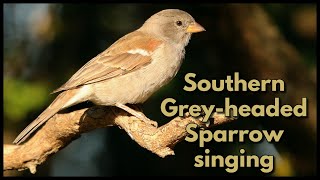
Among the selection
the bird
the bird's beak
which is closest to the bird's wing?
Result: the bird

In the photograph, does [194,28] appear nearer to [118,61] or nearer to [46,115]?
[118,61]

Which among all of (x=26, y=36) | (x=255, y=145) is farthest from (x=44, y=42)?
(x=255, y=145)

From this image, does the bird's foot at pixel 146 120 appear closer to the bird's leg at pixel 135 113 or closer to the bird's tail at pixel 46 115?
the bird's leg at pixel 135 113

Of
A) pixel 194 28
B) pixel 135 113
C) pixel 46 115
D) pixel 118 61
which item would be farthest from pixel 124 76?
pixel 194 28

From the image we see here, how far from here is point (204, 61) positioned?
25.2 ft

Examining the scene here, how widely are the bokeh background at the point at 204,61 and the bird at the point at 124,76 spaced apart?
0.95 metres

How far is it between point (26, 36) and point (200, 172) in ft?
6.99

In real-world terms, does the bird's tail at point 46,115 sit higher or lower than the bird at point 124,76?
lower

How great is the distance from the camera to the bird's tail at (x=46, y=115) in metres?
5.94

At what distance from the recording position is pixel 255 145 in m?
7.30

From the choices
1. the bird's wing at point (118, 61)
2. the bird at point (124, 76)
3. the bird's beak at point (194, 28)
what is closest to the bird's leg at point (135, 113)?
the bird at point (124, 76)

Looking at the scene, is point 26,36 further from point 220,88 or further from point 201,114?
point 201,114

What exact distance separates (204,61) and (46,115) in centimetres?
214

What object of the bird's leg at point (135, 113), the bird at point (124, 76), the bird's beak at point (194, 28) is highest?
the bird's beak at point (194, 28)
